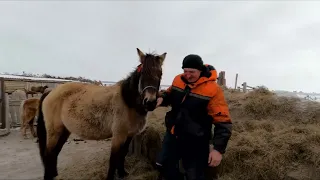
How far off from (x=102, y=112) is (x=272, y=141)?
9.05 feet

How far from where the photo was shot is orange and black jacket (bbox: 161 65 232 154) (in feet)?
8.87

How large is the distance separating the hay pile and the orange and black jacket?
1.44 metres

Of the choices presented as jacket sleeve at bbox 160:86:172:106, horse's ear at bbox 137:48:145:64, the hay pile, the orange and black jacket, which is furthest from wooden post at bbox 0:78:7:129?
the orange and black jacket

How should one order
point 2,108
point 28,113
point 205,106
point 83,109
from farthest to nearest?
point 2,108, point 28,113, point 83,109, point 205,106

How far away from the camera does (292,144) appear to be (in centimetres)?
412

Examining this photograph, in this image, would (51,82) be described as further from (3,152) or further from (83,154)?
(83,154)

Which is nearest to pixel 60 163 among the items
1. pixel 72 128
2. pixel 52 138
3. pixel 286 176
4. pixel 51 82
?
pixel 52 138

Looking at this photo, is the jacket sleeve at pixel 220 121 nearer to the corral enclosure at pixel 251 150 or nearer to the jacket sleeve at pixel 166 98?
the jacket sleeve at pixel 166 98

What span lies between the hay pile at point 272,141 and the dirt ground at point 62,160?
2.66 feet

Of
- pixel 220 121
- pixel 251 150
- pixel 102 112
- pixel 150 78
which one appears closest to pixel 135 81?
pixel 150 78

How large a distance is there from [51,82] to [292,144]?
12914 mm

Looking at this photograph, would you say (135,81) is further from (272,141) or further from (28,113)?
(28,113)

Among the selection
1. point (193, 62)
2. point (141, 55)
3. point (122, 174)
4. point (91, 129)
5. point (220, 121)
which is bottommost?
point (122, 174)

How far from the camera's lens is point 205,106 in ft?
9.34
